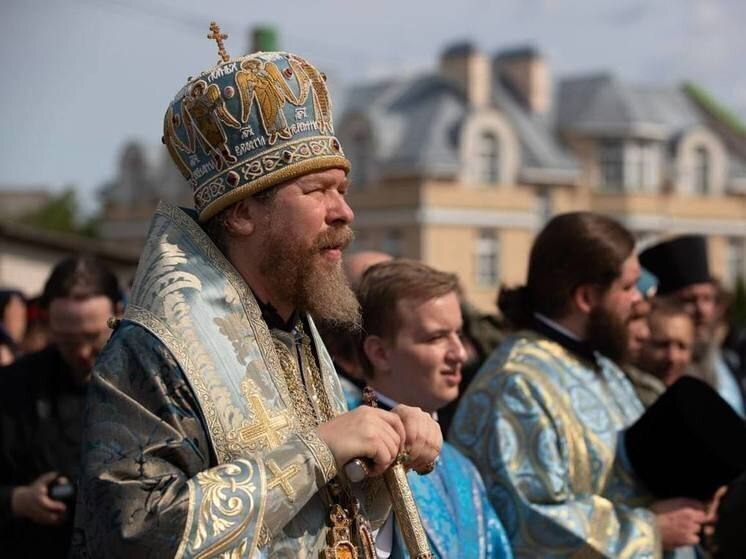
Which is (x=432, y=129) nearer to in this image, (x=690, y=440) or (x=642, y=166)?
(x=642, y=166)

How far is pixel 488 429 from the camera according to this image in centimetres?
521

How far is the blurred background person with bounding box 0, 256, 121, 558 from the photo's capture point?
5785 mm

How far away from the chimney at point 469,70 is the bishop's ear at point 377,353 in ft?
138

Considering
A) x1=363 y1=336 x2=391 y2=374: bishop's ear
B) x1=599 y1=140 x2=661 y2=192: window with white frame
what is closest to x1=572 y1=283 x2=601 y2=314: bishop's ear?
x1=363 y1=336 x2=391 y2=374: bishop's ear

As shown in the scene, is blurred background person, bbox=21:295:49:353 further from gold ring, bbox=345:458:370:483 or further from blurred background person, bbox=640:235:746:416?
gold ring, bbox=345:458:370:483

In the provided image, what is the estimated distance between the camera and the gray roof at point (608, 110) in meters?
49.8

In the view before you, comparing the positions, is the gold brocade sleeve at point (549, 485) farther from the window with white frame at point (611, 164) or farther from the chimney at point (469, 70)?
the window with white frame at point (611, 164)

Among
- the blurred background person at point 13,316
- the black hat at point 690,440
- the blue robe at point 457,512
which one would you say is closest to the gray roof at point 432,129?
the blurred background person at point 13,316

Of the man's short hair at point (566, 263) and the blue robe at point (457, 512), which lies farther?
the man's short hair at point (566, 263)

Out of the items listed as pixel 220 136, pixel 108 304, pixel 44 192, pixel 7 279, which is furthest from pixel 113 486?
pixel 44 192

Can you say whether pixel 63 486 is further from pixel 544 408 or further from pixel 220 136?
pixel 220 136

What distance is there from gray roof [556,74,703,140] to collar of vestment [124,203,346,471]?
46928 mm

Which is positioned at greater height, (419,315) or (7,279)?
(419,315)

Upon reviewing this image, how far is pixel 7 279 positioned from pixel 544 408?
14.2 meters
